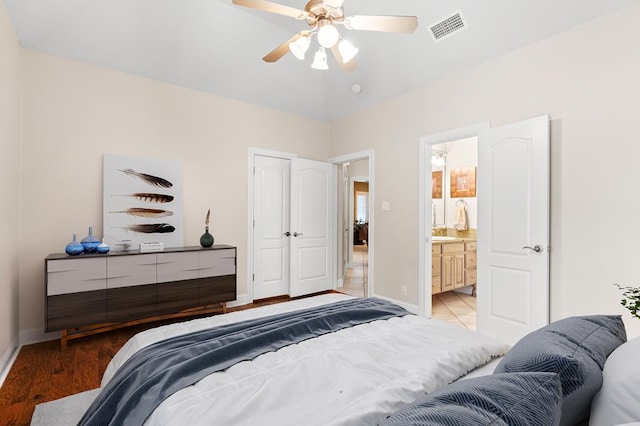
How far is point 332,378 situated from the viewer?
119 cm

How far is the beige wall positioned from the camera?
2.52m

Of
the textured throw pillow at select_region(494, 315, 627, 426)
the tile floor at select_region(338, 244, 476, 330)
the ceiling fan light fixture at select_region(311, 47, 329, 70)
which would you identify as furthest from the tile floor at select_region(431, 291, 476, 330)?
the ceiling fan light fixture at select_region(311, 47, 329, 70)

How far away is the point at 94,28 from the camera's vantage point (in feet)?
10.4

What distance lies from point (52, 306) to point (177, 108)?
7.98ft

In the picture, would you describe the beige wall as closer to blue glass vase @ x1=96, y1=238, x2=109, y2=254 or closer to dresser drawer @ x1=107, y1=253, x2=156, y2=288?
blue glass vase @ x1=96, y1=238, x2=109, y2=254

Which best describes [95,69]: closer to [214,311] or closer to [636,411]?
[214,311]

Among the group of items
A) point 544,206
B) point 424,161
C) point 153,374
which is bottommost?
point 153,374

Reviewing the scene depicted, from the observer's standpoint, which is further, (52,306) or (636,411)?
(52,306)

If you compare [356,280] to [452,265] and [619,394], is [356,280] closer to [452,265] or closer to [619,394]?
[452,265]

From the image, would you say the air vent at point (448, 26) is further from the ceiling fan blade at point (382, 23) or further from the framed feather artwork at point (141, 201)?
the framed feather artwork at point (141, 201)

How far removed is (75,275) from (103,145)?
1.40 meters

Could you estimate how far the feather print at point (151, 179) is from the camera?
3631 mm

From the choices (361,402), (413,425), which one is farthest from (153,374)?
(413,425)

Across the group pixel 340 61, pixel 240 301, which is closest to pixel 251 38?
pixel 340 61
